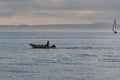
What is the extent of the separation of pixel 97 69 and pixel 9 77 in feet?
45.2

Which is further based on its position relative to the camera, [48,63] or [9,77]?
[48,63]

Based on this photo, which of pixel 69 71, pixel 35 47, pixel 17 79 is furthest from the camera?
pixel 35 47

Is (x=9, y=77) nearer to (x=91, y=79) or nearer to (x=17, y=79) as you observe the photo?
(x=17, y=79)

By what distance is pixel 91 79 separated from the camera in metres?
51.1

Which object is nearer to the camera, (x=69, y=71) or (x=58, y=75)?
(x=58, y=75)

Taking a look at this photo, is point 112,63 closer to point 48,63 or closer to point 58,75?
point 48,63

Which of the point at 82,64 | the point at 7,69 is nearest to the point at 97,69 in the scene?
the point at 82,64

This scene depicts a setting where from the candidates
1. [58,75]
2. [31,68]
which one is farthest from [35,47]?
[58,75]

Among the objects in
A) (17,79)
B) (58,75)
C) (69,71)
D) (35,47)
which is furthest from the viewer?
(35,47)

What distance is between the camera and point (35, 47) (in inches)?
4193

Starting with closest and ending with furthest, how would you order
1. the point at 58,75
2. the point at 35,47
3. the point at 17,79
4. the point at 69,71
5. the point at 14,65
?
the point at 17,79 < the point at 58,75 < the point at 69,71 < the point at 14,65 < the point at 35,47

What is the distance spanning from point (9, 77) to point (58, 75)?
598 centimetres

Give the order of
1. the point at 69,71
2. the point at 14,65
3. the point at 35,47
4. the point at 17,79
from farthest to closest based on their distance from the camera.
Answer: the point at 35,47
the point at 14,65
the point at 69,71
the point at 17,79

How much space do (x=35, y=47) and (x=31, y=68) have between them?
44871 mm
